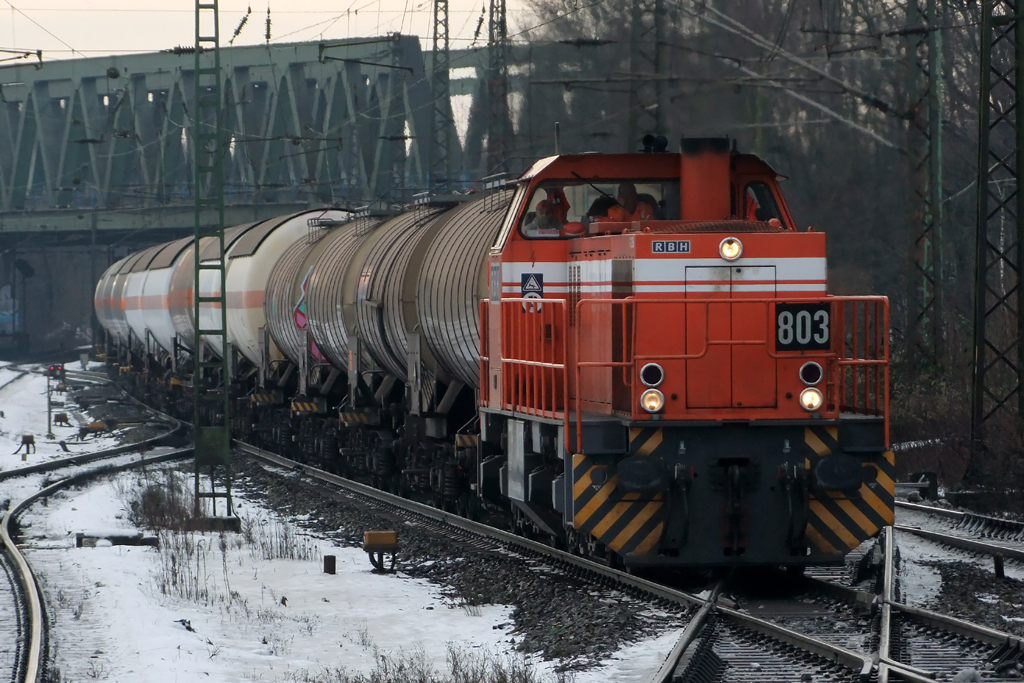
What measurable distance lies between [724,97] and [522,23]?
64.2ft

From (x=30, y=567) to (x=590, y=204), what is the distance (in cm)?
588

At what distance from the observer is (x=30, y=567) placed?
1162 cm

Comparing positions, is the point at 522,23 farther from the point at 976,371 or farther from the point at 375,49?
the point at 976,371

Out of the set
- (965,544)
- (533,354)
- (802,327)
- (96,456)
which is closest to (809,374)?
(802,327)

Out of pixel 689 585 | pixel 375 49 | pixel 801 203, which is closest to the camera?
pixel 689 585

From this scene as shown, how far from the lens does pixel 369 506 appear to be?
15.7 m

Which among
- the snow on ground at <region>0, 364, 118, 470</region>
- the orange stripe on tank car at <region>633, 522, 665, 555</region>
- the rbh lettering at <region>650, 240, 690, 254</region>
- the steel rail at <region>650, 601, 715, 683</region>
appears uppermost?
the rbh lettering at <region>650, 240, 690, 254</region>

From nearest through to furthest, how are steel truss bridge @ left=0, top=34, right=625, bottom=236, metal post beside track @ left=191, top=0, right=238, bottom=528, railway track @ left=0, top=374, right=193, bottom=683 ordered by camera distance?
railway track @ left=0, top=374, right=193, bottom=683 → metal post beside track @ left=191, top=0, right=238, bottom=528 → steel truss bridge @ left=0, top=34, right=625, bottom=236

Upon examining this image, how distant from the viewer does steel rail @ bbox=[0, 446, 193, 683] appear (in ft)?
26.1

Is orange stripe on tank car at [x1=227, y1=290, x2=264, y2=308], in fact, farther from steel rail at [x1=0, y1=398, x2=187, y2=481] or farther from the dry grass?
the dry grass

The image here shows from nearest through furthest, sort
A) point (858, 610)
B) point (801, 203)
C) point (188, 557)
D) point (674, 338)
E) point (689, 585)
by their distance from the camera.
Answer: point (858, 610), point (674, 338), point (689, 585), point (188, 557), point (801, 203)

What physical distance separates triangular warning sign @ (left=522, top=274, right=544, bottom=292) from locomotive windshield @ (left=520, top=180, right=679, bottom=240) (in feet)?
0.99

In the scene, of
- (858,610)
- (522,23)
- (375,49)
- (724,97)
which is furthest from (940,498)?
(375,49)

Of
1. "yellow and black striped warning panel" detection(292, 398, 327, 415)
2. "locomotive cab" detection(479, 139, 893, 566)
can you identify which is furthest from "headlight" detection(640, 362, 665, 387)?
"yellow and black striped warning panel" detection(292, 398, 327, 415)
